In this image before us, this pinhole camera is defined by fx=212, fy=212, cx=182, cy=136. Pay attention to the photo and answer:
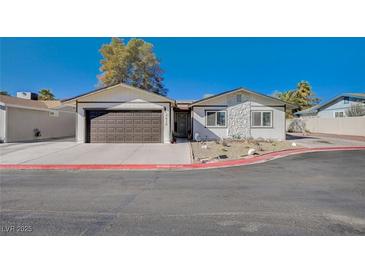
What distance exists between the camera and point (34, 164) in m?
8.90

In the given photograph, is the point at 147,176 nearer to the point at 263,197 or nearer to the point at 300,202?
the point at 263,197

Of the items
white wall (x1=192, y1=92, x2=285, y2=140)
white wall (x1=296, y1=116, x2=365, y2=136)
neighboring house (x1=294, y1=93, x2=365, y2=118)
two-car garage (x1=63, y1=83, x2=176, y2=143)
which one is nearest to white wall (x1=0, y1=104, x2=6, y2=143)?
two-car garage (x1=63, y1=83, x2=176, y2=143)

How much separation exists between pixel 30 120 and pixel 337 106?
38352 millimetres

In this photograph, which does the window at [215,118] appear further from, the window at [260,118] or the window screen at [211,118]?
the window at [260,118]

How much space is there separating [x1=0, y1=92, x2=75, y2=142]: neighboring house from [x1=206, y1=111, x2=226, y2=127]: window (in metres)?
13.4

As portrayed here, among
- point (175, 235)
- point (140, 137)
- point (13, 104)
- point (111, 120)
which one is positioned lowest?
point (175, 235)

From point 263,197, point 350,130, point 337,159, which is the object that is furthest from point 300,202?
point 350,130

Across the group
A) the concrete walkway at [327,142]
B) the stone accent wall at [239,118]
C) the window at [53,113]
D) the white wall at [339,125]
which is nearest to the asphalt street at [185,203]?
the concrete walkway at [327,142]

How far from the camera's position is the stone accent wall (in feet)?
55.8

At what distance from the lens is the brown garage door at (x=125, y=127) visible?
15.3 m

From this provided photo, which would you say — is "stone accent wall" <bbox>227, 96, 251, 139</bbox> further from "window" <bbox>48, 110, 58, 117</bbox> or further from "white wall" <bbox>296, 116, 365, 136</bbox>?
"window" <bbox>48, 110, 58, 117</bbox>

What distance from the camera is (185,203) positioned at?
179 inches

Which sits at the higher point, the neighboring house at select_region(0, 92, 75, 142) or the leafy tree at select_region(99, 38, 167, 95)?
the leafy tree at select_region(99, 38, 167, 95)

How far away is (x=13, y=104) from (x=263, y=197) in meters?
18.6
